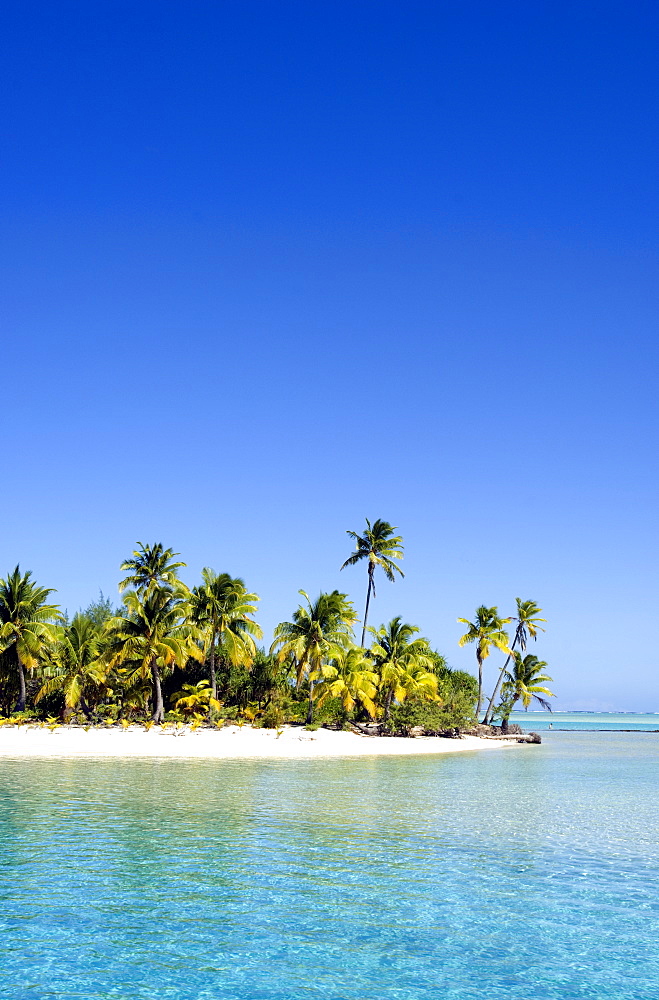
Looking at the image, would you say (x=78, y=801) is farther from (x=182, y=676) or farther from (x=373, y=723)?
(x=373, y=723)

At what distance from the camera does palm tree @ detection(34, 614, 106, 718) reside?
159 ft

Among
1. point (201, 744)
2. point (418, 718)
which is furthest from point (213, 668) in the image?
point (418, 718)

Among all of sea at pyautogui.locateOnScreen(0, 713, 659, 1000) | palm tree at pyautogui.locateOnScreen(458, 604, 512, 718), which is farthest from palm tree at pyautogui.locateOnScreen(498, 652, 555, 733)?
sea at pyautogui.locateOnScreen(0, 713, 659, 1000)

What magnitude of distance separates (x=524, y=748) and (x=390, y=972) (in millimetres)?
49754

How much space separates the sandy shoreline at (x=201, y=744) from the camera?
39.9m

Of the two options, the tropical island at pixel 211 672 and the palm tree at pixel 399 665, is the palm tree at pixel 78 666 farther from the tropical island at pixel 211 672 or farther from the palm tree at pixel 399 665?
the palm tree at pixel 399 665

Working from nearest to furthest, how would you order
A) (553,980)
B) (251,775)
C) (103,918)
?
(553,980)
(103,918)
(251,775)

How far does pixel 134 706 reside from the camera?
168 feet

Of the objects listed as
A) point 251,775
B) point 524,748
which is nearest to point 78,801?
point 251,775

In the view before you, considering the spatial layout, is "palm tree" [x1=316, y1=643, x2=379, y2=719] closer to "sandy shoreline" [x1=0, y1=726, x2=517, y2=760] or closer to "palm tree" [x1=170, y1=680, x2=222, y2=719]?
"sandy shoreline" [x1=0, y1=726, x2=517, y2=760]

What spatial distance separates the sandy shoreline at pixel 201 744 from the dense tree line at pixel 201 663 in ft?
7.84

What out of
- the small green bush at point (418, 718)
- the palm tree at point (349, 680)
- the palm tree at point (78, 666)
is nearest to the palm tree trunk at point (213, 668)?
the palm tree at point (78, 666)

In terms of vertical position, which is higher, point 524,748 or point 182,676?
point 182,676

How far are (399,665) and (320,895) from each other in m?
44.5
